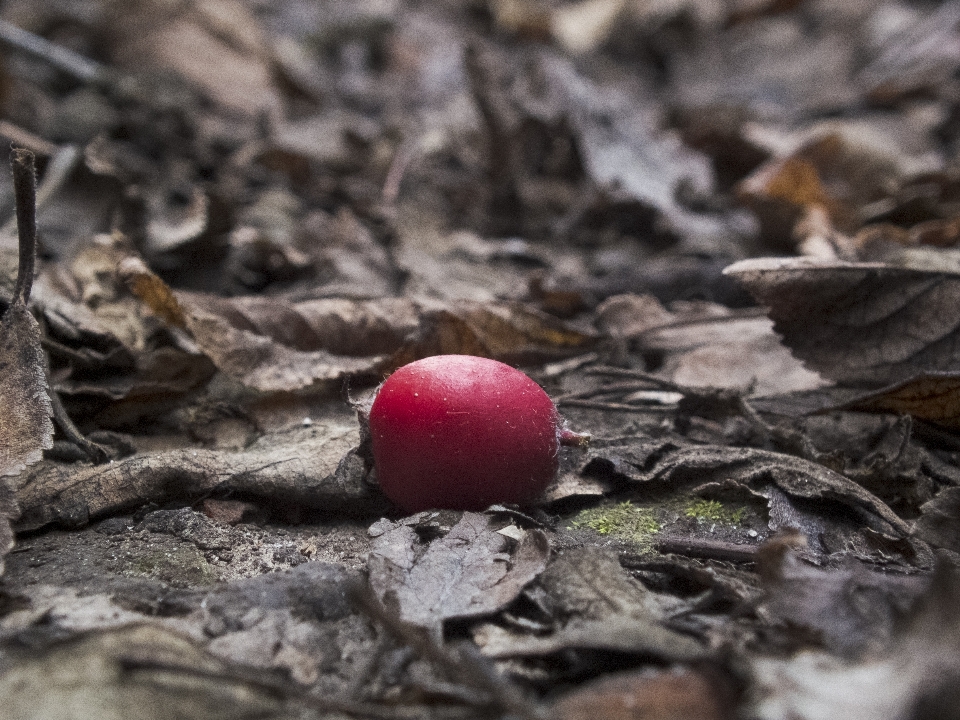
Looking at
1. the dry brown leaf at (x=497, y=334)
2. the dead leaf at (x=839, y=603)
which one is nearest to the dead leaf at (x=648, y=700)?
the dead leaf at (x=839, y=603)

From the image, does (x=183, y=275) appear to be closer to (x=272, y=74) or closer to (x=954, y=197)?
(x=272, y=74)

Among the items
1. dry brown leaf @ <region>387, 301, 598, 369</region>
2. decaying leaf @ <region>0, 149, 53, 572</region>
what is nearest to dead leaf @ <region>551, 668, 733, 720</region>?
decaying leaf @ <region>0, 149, 53, 572</region>

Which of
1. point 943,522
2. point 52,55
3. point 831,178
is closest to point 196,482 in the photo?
point 943,522

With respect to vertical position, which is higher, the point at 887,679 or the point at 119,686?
the point at 887,679

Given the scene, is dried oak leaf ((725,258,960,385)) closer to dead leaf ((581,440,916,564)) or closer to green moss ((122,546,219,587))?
dead leaf ((581,440,916,564))

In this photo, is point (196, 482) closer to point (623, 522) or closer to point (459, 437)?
point (459, 437)

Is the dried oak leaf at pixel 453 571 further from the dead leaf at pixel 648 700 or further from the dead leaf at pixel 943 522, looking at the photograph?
the dead leaf at pixel 943 522
